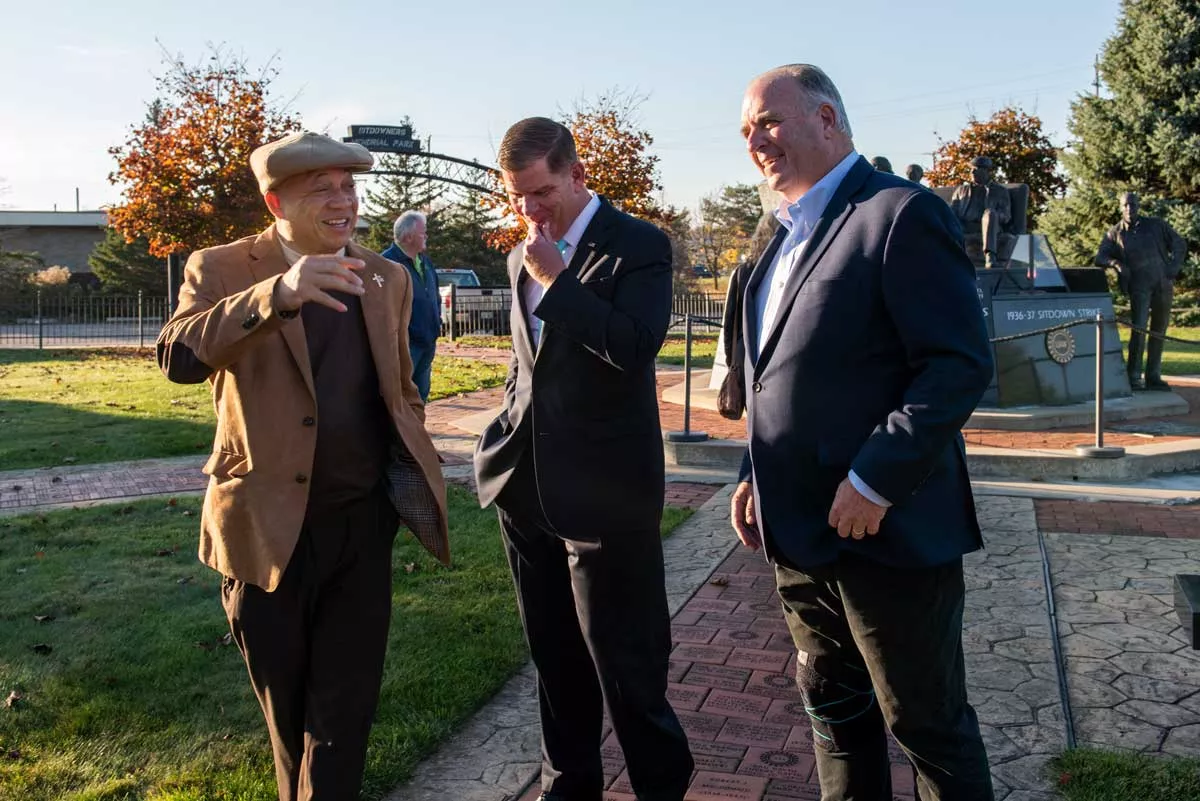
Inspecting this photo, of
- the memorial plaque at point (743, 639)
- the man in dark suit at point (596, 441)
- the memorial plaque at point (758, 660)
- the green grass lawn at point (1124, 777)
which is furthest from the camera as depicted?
the memorial plaque at point (743, 639)

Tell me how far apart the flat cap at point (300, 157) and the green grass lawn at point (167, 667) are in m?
1.93

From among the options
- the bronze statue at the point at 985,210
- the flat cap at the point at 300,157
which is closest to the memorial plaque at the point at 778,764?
the flat cap at the point at 300,157

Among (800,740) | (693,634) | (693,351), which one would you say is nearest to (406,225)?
(693,634)

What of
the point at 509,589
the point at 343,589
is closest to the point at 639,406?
the point at 343,589

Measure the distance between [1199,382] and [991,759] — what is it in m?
12.8

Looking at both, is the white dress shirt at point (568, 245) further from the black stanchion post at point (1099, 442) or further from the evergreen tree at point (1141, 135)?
the evergreen tree at point (1141, 135)

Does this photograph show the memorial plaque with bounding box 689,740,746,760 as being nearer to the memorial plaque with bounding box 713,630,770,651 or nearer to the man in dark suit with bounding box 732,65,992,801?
the memorial plaque with bounding box 713,630,770,651

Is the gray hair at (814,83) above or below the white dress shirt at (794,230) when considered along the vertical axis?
above

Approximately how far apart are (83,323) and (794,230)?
31667 mm

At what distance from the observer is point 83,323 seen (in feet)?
→ 100

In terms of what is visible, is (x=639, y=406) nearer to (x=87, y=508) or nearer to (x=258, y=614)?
(x=258, y=614)

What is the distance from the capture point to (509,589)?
559cm

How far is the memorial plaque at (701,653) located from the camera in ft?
15.1

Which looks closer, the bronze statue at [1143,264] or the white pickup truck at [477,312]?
the bronze statue at [1143,264]
